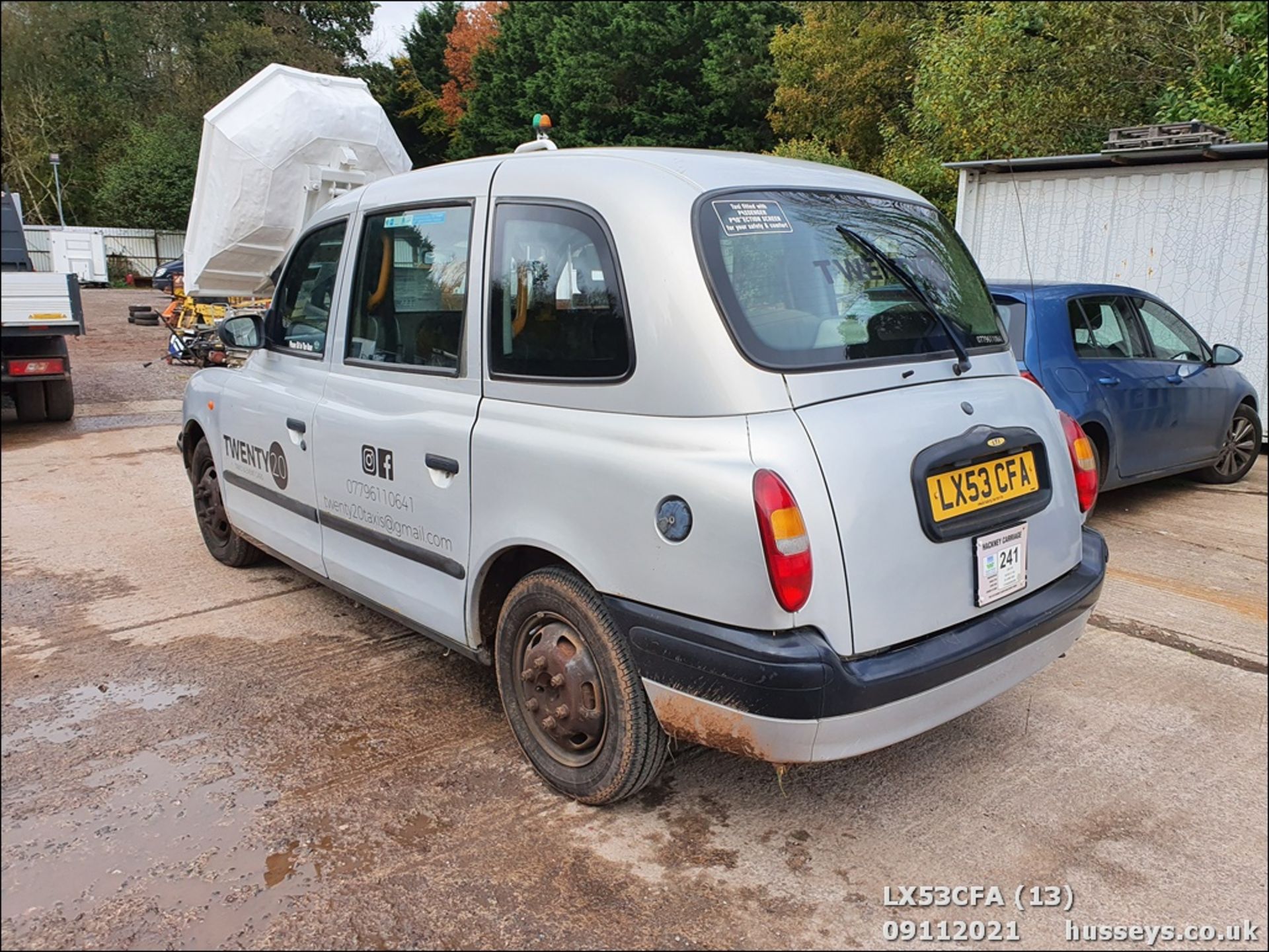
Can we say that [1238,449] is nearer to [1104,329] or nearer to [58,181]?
[1104,329]

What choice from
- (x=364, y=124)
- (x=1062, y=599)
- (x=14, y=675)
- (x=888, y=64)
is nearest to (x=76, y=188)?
(x=14, y=675)

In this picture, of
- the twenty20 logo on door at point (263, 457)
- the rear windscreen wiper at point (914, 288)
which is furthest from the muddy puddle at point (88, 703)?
the rear windscreen wiper at point (914, 288)

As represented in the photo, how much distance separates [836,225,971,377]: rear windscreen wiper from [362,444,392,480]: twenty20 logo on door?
1708 mm

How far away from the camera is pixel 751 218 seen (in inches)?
104

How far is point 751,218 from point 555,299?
628 millimetres

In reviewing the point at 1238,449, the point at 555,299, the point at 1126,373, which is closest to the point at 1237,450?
the point at 1238,449

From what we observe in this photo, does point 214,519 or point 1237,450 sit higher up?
point 1237,450

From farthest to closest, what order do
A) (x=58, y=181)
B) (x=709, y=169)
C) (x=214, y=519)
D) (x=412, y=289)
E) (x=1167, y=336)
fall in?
(x=1167, y=336) → (x=214, y=519) → (x=412, y=289) → (x=709, y=169) → (x=58, y=181)

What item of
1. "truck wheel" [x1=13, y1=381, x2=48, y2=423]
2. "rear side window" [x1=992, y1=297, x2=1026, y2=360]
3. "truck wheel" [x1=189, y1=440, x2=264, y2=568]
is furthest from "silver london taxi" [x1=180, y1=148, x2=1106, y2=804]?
"rear side window" [x1=992, y1=297, x2=1026, y2=360]

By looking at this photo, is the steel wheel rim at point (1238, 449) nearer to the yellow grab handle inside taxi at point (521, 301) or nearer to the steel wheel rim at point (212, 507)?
the yellow grab handle inside taxi at point (521, 301)

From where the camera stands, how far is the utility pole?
1.99 m

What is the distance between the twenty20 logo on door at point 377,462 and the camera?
3.28m

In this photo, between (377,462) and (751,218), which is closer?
(751,218)

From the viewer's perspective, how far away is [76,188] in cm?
256
